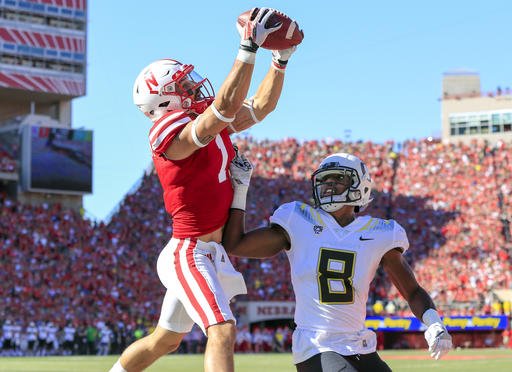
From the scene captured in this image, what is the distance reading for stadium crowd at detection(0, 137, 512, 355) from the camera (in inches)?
1205

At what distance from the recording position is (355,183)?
5.32 metres

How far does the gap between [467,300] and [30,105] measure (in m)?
19.6

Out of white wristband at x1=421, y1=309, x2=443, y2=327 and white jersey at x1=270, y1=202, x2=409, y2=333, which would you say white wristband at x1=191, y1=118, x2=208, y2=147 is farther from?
white wristband at x1=421, y1=309, x2=443, y2=327

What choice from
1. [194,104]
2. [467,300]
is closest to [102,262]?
[467,300]

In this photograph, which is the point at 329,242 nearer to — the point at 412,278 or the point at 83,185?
the point at 412,278

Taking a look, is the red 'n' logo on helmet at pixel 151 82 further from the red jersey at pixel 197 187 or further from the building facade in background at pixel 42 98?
the building facade in background at pixel 42 98

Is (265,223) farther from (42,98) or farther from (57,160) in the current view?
(42,98)

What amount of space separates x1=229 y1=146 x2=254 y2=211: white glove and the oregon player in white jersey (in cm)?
75

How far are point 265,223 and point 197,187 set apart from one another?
3095 centimetres

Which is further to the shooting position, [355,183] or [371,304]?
[371,304]

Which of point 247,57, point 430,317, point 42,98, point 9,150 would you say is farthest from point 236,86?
point 42,98

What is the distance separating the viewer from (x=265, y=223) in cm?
3697

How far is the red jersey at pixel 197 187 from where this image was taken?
19.8 ft

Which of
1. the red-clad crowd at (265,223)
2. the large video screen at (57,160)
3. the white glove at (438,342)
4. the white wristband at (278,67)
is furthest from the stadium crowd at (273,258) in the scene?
the white glove at (438,342)
